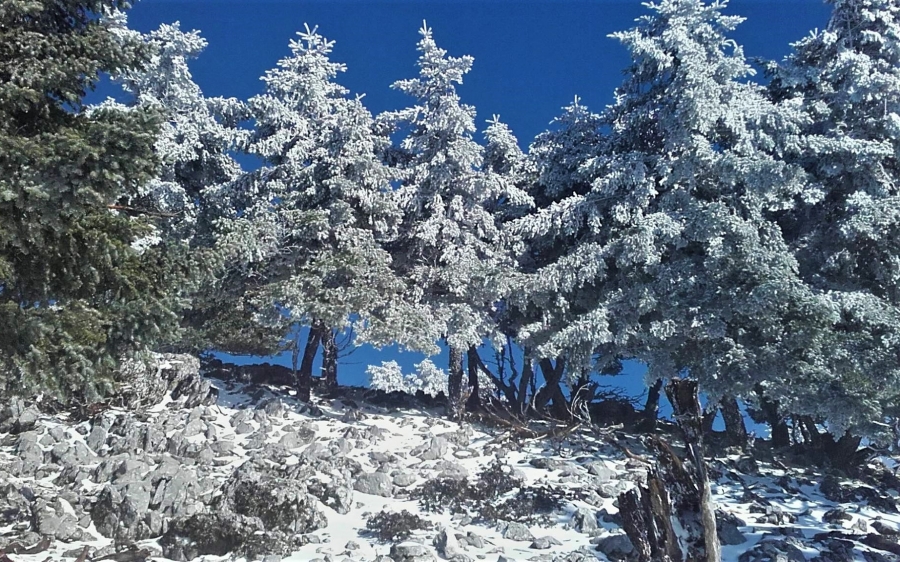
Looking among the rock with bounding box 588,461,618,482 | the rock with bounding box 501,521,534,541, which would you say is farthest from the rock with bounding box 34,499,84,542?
the rock with bounding box 588,461,618,482

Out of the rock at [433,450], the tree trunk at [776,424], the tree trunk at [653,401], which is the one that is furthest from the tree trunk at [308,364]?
the tree trunk at [776,424]

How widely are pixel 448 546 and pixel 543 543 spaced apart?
168 centimetres

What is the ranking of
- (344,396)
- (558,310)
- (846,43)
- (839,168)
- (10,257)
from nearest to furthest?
(10,257)
(839,168)
(846,43)
(558,310)
(344,396)

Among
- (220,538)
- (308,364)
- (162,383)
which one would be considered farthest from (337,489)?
(308,364)

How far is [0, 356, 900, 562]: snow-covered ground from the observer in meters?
10.2

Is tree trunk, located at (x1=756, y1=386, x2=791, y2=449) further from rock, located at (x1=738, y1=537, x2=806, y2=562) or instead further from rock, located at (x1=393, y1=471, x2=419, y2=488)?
rock, located at (x1=393, y1=471, x2=419, y2=488)

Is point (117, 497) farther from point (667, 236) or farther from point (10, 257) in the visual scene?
point (667, 236)

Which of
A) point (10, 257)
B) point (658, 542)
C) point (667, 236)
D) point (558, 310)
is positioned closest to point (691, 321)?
point (667, 236)

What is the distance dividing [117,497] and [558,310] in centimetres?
1131

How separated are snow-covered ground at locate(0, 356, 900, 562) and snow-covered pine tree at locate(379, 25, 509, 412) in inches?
129

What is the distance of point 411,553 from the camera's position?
981 centimetres

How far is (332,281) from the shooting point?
17.4m

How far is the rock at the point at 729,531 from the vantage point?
11.1 metres

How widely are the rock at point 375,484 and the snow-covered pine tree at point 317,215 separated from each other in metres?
4.46
